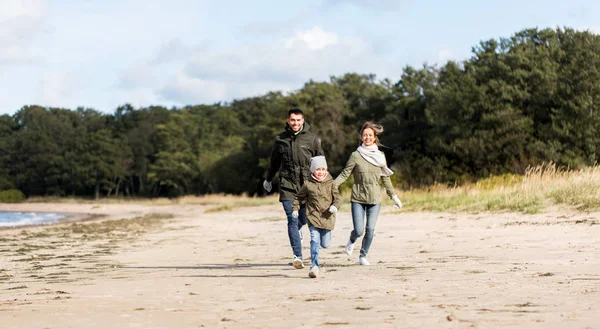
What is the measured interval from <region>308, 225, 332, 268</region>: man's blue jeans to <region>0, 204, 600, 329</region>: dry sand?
0.27 meters

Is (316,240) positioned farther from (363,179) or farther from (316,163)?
(363,179)

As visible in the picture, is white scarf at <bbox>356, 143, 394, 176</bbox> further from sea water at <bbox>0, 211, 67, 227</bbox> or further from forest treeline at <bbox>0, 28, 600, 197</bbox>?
sea water at <bbox>0, 211, 67, 227</bbox>

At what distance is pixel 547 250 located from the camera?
29.4 feet

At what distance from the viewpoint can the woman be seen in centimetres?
881

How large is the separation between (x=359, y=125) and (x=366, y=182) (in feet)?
166

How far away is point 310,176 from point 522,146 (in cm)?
3374

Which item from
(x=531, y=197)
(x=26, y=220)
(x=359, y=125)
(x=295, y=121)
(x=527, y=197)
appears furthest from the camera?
(x=359, y=125)

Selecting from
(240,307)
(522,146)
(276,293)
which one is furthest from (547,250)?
(522,146)

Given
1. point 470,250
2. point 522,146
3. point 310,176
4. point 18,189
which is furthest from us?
point 18,189

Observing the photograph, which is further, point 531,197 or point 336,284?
point 531,197

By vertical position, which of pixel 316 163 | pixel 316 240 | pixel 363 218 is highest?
pixel 316 163

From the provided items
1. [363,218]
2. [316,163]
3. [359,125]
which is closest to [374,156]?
[363,218]

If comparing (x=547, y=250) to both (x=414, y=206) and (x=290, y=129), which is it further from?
(x=414, y=206)

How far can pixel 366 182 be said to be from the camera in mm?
8844
